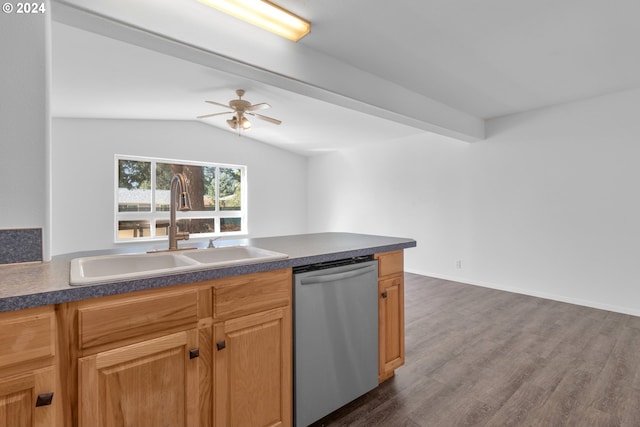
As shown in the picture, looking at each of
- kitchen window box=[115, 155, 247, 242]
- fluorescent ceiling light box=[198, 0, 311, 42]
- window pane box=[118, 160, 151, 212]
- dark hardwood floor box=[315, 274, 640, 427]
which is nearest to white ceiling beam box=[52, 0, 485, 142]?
fluorescent ceiling light box=[198, 0, 311, 42]

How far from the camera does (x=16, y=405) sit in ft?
2.78

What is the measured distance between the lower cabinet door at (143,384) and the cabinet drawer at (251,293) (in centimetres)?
15

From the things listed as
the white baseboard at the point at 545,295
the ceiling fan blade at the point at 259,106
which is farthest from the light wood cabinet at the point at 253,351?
the white baseboard at the point at 545,295

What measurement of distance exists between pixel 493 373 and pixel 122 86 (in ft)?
14.8

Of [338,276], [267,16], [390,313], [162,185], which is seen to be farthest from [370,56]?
[162,185]

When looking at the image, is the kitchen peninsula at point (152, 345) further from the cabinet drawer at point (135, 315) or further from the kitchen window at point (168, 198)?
the kitchen window at point (168, 198)

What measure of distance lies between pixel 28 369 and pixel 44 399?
4.1 inches

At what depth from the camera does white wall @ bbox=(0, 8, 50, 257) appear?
1261mm

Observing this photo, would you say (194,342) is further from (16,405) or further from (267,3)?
(267,3)

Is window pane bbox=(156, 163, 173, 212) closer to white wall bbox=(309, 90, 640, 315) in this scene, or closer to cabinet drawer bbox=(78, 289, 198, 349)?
white wall bbox=(309, 90, 640, 315)

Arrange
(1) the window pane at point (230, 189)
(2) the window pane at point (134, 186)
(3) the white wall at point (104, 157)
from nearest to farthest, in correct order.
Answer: (3) the white wall at point (104, 157) → (2) the window pane at point (134, 186) → (1) the window pane at point (230, 189)

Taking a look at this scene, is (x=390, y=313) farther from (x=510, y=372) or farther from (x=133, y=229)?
(x=133, y=229)

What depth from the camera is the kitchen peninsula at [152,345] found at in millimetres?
866

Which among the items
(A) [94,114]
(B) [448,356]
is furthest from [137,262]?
Result: (A) [94,114]
